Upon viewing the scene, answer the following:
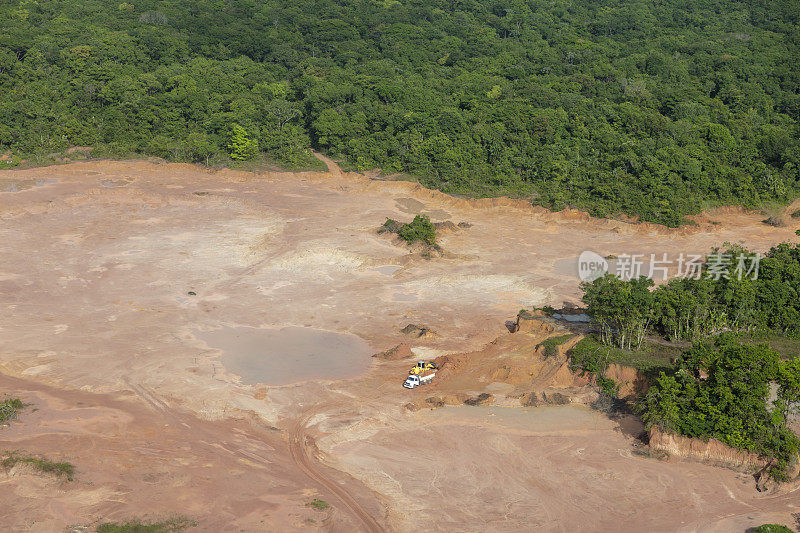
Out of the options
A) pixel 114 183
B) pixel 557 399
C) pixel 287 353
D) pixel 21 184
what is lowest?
pixel 287 353

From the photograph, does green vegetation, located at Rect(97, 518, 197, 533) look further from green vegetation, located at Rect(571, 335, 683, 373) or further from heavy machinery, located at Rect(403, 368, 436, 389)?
green vegetation, located at Rect(571, 335, 683, 373)

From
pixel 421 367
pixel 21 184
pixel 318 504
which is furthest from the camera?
pixel 21 184

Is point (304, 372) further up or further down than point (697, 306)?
further down

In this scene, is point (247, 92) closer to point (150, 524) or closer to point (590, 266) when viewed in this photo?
point (590, 266)

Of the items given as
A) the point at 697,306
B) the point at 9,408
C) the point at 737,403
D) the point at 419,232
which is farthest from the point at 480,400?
the point at 419,232

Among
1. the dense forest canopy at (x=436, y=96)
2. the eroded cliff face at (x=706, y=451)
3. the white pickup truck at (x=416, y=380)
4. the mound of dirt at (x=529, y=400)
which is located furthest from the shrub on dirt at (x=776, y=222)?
the white pickup truck at (x=416, y=380)

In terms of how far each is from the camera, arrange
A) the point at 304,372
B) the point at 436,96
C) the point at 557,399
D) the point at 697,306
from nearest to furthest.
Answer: the point at 557,399, the point at 697,306, the point at 304,372, the point at 436,96

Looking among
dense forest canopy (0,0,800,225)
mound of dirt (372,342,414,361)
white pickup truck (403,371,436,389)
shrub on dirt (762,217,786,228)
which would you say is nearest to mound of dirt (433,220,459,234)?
dense forest canopy (0,0,800,225)

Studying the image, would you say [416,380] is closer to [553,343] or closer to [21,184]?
[553,343]
